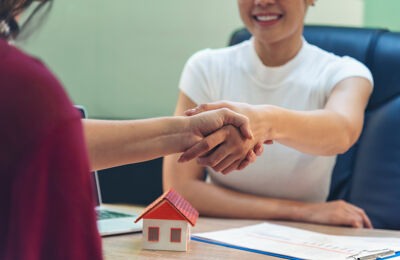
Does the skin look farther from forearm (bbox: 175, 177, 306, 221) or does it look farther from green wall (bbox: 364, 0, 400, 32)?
green wall (bbox: 364, 0, 400, 32)

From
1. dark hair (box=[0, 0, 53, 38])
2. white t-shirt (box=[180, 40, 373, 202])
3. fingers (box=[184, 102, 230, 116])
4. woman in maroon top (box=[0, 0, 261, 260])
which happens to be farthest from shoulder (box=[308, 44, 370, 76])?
woman in maroon top (box=[0, 0, 261, 260])

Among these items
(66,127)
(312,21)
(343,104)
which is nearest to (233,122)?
(343,104)

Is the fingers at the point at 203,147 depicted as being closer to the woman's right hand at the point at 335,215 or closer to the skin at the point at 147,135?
the skin at the point at 147,135

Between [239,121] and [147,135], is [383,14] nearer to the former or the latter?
[239,121]

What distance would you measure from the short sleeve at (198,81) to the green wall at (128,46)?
30.6 inches

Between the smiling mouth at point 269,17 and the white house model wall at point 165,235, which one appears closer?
the white house model wall at point 165,235

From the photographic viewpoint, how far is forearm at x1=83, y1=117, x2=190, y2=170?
34.8 inches

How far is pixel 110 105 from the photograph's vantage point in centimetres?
260

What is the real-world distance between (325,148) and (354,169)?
47cm

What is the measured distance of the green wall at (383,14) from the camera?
2314 millimetres

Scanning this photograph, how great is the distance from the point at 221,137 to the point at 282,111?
25 cm

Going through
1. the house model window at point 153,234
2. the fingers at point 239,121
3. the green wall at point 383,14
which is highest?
the green wall at point 383,14

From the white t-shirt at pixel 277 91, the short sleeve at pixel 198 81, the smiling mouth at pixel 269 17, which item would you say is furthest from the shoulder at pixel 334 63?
the short sleeve at pixel 198 81

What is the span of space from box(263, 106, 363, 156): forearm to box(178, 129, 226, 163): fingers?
0.19 metres
